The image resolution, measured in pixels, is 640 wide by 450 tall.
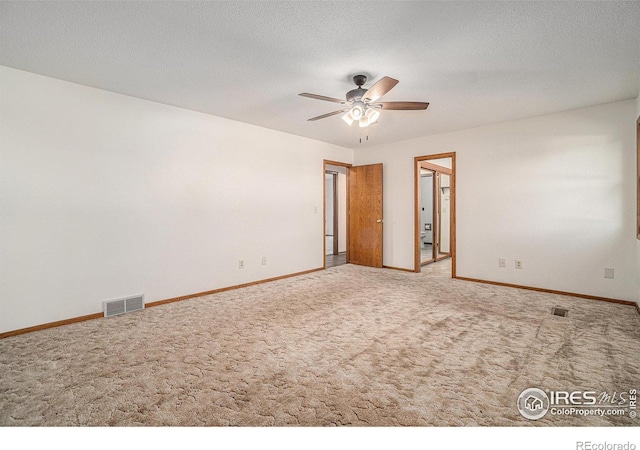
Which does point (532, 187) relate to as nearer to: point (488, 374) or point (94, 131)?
point (488, 374)

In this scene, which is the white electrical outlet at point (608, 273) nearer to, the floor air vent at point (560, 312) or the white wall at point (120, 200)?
the floor air vent at point (560, 312)

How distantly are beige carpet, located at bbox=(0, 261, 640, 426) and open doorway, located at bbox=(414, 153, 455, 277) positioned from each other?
80.8 inches

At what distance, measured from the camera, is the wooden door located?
6172 mm

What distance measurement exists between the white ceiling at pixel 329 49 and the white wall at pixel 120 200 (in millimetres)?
359

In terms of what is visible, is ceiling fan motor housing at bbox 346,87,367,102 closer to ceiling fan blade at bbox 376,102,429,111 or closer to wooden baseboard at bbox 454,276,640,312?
ceiling fan blade at bbox 376,102,429,111

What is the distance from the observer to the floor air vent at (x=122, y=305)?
340 cm

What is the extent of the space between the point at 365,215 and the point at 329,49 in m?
4.19

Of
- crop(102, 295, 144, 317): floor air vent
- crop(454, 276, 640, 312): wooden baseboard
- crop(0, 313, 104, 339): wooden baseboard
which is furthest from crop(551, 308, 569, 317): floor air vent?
crop(0, 313, 104, 339): wooden baseboard

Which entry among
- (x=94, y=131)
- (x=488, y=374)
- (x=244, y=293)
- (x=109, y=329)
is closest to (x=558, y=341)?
(x=488, y=374)

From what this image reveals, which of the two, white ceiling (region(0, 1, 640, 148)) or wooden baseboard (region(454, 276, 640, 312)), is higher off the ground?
white ceiling (region(0, 1, 640, 148))

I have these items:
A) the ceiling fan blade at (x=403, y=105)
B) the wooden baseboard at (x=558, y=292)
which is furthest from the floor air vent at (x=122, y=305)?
the wooden baseboard at (x=558, y=292)

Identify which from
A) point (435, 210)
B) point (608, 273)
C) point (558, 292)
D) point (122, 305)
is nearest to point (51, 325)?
point (122, 305)

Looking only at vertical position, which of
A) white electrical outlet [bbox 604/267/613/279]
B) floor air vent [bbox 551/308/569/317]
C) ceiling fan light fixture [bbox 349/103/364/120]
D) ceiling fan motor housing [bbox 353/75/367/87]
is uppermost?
ceiling fan motor housing [bbox 353/75/367/87]

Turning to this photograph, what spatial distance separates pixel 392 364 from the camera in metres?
2.29
